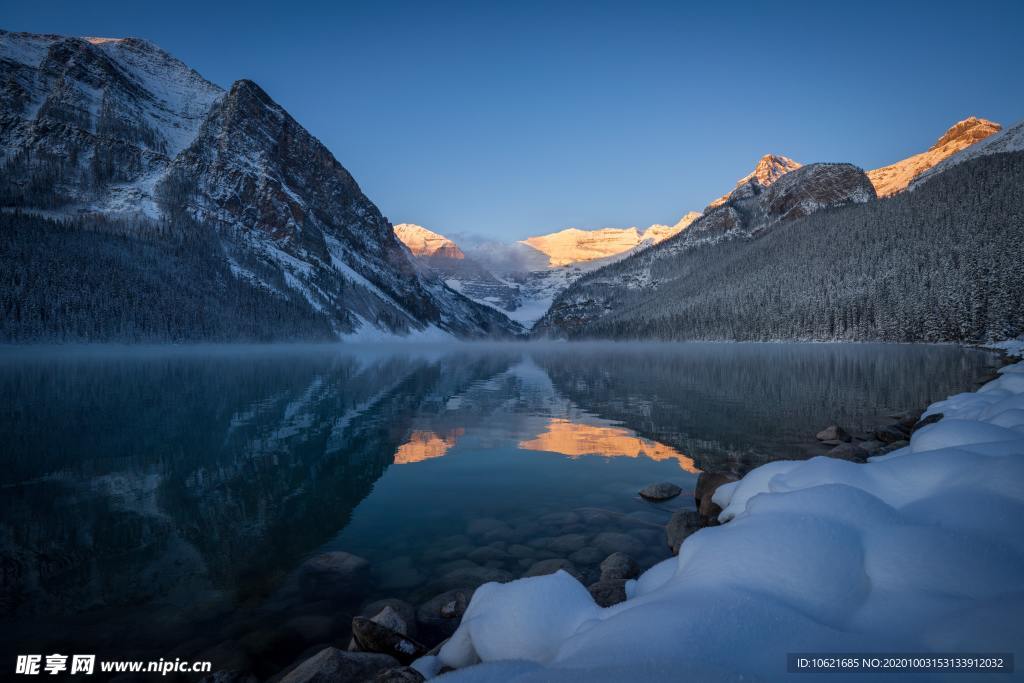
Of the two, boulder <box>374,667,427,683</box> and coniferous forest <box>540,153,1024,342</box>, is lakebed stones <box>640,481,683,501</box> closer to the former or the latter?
boulder <box>374,667,427,683</box>

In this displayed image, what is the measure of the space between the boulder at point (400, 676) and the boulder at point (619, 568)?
14.2 ft

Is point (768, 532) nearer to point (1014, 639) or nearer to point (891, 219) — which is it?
point (1014, 639)

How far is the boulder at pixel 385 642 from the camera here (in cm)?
623

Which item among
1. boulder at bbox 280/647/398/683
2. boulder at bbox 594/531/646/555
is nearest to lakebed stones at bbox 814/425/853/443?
boulder at bbox 594/531/646/555

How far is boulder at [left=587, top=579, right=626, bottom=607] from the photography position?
7012 millimetres

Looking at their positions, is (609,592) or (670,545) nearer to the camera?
(609,592)

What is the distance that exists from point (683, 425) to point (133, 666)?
70.0 feet

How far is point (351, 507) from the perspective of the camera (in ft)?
43.9

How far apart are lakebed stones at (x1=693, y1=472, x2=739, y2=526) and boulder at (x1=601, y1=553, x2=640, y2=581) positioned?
231cm

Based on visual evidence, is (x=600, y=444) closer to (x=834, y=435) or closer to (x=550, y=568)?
(x=834, y=435)

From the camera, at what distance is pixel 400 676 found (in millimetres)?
4910

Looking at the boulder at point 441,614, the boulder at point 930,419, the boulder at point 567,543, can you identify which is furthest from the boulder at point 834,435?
the boulder at point 441,614

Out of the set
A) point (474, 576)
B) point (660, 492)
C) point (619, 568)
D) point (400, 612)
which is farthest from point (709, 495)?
point (400, 612)

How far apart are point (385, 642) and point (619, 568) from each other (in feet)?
14.1
